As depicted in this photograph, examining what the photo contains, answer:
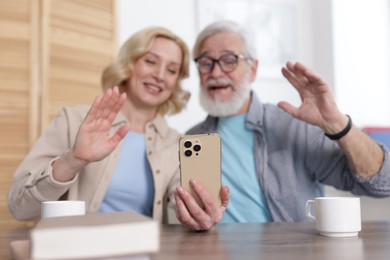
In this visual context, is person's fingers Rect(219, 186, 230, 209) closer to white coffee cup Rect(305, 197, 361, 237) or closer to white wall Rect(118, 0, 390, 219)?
white coffee cup Rect(305, 197, 361, 237)

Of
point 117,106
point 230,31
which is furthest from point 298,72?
point 117,106

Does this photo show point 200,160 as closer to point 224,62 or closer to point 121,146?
point 121,146

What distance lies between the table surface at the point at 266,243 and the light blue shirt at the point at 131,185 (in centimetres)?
43

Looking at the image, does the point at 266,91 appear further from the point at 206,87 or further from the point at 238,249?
the point at 238,249

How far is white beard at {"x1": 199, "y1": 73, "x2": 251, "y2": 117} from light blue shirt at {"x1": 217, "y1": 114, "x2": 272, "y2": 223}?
8 cm

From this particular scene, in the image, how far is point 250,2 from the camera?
300 cm

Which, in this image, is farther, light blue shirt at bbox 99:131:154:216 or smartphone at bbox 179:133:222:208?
light blue shirt at bbox 99:131:154:216

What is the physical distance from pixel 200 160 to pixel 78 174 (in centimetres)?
50

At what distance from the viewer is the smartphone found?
0.99 m

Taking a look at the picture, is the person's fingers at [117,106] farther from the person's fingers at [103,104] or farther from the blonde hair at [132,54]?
the blonde hair at [132,54]

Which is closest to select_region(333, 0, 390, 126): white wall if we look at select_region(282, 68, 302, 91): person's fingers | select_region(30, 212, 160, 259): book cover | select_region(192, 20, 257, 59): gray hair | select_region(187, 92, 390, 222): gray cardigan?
select_region(192, 20, 257, 59): gray hair

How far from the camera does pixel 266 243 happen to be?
0.80 metres

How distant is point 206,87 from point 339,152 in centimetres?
55

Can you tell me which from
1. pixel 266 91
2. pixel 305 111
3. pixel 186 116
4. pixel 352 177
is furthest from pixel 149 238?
pixel 266 91
